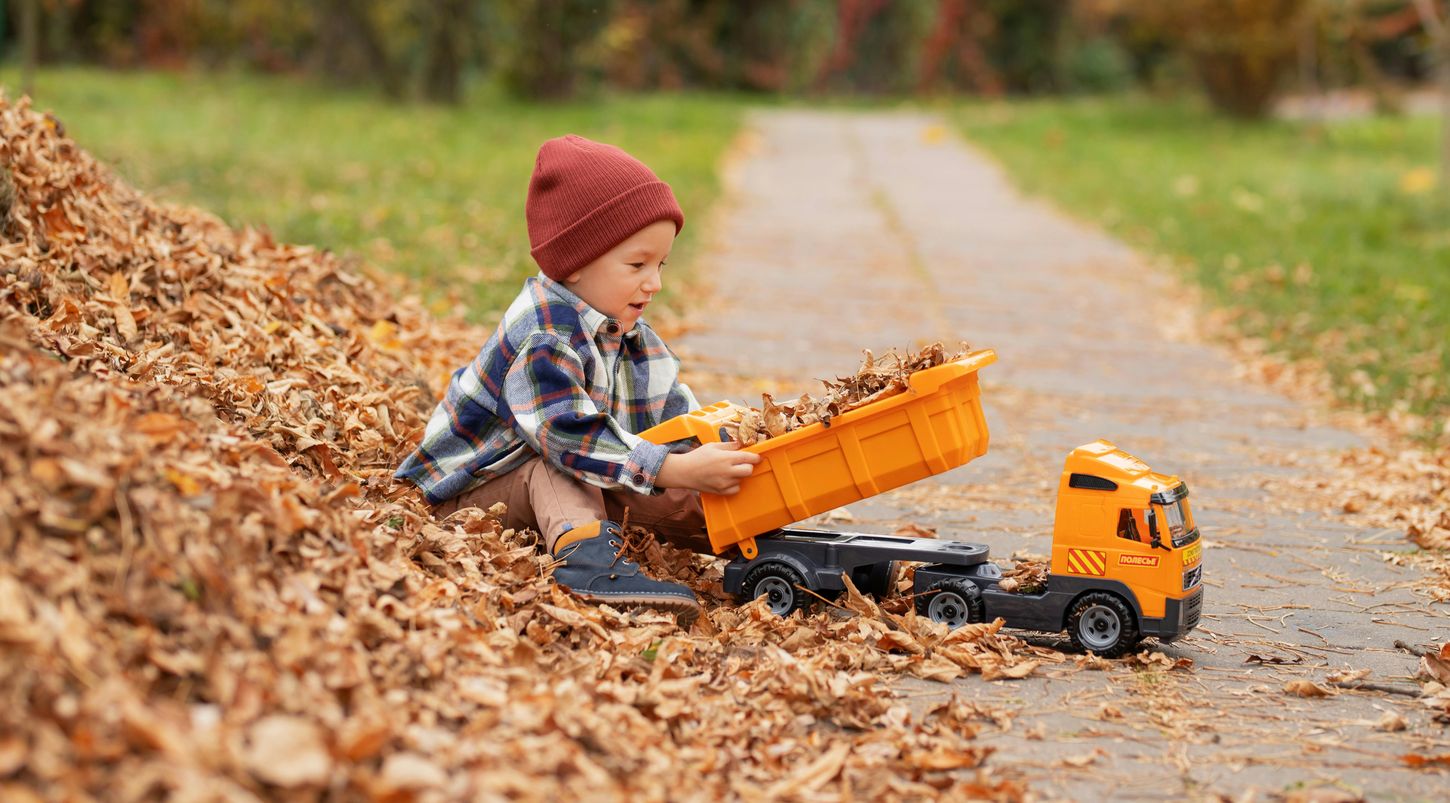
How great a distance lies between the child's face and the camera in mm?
4301

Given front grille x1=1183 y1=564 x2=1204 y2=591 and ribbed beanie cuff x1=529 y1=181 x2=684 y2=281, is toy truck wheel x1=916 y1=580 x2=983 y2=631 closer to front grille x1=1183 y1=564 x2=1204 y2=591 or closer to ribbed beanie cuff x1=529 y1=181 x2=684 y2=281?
front grille x1=1183 y1=564 x2=1204 y2=591

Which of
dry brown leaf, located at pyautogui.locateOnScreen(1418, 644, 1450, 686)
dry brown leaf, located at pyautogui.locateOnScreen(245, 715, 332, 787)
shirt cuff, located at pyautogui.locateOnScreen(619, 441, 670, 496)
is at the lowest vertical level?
dry brown leaf, located at pyautogui.locateOnScreen(1418, 644, 1450, 686)

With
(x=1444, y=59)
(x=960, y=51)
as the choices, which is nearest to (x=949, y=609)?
(x=1444, y=59)

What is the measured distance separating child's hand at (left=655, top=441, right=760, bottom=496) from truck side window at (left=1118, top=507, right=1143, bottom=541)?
3.03ft

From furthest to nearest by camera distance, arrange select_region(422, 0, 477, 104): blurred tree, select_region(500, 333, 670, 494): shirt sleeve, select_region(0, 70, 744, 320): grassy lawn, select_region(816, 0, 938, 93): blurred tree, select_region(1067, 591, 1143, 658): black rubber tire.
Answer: select_region(816, 0, 938, 93): blurred tree
select_region(422, 0, 477, 104): blurred tree
select_region(0, 70, 744, 320): grassy lawn
select_region(500, 333, 670, 494): shirt sleeve
select_region(1067, 591, 1143, 658): black rubber tire

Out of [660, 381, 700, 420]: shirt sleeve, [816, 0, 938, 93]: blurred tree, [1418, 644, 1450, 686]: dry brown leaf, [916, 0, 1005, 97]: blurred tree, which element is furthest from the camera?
[916, 0, 1005, 97]: blurred tree

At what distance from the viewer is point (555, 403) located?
13.8 feet

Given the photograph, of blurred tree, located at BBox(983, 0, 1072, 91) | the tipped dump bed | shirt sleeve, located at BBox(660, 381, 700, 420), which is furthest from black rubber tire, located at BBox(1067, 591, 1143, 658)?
blurred tree, located at BBox(983, 0, 1072, 91)

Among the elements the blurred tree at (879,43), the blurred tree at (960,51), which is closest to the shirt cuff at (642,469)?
the blurred tree at (879,43)

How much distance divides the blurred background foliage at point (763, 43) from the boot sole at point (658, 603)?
11.0m

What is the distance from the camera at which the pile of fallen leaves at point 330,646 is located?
8.40 feet

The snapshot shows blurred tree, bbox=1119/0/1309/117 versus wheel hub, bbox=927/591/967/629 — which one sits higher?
blurred tree, bbox=1119/0/1309/117

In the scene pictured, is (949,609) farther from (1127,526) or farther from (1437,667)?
(1437,667)

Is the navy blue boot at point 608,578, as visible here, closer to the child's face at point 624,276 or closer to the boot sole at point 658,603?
the boot sole at point 658,603
